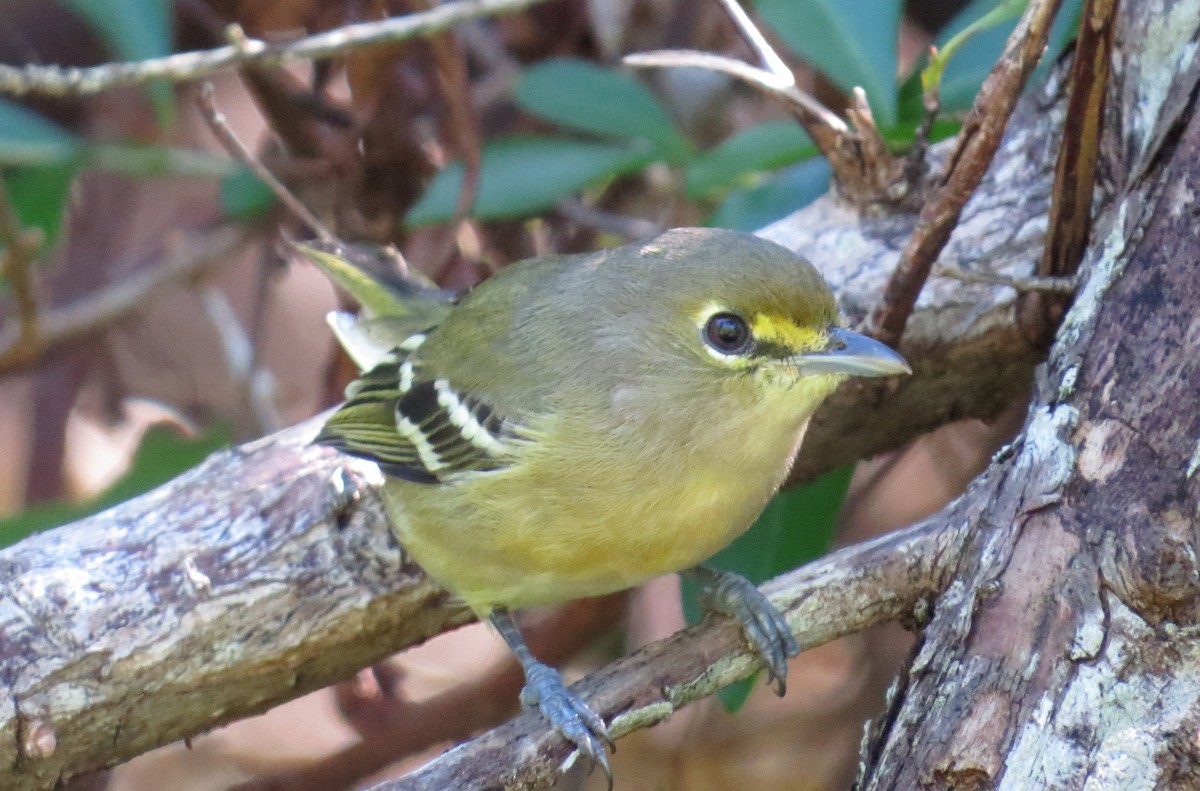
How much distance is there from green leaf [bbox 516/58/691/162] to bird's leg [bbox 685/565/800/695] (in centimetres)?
128

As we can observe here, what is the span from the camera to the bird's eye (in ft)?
7.61

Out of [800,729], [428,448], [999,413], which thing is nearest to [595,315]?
[428,448]

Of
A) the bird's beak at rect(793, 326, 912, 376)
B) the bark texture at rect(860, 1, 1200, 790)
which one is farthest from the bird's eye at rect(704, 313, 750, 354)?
the bark texture at rect(860, 1, 1200, 790)

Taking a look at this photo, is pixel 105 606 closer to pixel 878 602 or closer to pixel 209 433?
pixel 209 433

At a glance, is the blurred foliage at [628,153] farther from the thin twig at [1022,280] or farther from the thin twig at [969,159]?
the thin twig at [1022,280]

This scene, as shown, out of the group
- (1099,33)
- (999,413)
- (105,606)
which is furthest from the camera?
(999,413)

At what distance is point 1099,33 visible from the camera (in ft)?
7.39

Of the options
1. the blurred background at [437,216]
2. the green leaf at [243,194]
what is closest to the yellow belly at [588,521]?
the blurred background at [437,216]

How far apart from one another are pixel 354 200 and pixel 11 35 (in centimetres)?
201

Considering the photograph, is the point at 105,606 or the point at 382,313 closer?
the point at 105,606

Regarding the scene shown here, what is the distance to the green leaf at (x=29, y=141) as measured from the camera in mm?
3797

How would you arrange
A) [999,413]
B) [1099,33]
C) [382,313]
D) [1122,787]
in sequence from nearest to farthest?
[1122,787] → [1099,33] → [999,413] → [382,313]

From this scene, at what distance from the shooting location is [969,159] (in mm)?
2291

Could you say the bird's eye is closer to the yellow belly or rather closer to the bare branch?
the yellow belly
